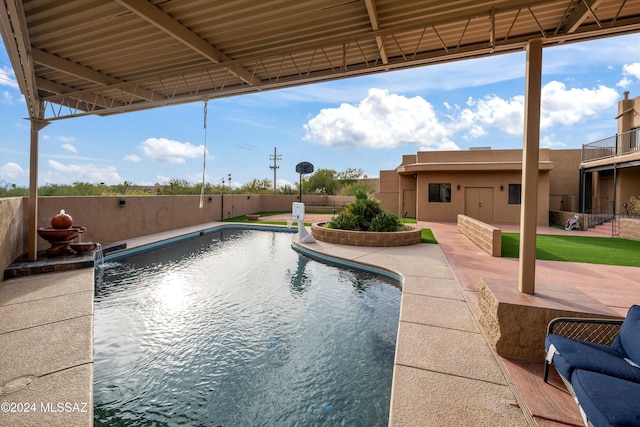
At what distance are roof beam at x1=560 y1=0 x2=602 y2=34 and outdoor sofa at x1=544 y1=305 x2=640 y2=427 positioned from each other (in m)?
3.97

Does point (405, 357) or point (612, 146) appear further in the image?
point (612, 146)

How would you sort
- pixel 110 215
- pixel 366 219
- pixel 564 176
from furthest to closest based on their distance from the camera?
pixel 564 176, pixel 366 219, pixel 110 215

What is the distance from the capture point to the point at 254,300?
515cm

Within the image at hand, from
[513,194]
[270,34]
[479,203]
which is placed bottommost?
[479,203]

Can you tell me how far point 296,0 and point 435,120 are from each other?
45.3ft

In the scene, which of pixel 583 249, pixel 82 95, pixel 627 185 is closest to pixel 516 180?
pixel 627 185

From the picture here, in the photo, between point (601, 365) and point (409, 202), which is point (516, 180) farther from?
point (601, 365)

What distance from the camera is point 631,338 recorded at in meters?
2.49

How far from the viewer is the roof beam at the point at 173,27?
451 cm

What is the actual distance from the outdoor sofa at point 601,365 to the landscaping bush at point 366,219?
6898 millimetres

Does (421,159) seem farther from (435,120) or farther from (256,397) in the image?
(256,397)

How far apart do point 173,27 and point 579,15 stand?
6.04 metres

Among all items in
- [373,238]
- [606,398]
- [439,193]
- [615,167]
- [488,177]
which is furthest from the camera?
[439,193]

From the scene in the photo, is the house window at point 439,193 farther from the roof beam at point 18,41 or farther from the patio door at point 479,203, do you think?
the roof beam at point 18,41
